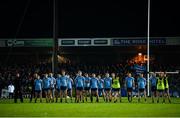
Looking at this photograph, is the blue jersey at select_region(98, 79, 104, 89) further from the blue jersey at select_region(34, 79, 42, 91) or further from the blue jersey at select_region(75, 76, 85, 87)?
the blue jersey at select_region(34, 79, 42, 91)

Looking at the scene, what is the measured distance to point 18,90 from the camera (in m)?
Result: 33.6

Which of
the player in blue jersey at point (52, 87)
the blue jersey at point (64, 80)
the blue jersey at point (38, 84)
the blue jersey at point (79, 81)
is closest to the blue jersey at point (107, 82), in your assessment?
the blue jersey at point (79, 81)

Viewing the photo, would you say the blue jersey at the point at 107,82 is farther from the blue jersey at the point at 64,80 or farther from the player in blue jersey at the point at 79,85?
the blue jersey at the point at 64,80

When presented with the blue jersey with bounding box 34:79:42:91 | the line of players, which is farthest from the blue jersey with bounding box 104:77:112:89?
the blue jersey with bounding box 34:79:42:91

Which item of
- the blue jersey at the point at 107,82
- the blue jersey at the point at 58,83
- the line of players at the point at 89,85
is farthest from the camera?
the blue jersey at the point at 58,83

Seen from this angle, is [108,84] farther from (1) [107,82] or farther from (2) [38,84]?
(2) [38,84]
